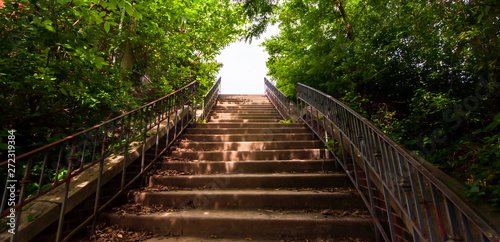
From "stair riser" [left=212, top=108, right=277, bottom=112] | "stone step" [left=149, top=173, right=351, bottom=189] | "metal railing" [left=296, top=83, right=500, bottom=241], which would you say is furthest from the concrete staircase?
"stair riser" [left=212, top=108, right=277, bottom=112]

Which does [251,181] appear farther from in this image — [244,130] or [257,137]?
[244,130]

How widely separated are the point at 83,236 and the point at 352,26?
598cm

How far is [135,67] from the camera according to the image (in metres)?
6.05

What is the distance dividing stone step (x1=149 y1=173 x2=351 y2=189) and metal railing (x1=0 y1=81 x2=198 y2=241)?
567 millimetres

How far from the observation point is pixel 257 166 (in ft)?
11.4

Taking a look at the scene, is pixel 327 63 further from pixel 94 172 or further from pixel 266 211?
pixel 94 172

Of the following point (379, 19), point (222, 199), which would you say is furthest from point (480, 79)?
point (222, 199)

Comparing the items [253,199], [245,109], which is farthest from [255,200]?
[245,109]

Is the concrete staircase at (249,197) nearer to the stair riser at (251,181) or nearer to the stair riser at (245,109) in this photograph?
the stair riser at (251,181)

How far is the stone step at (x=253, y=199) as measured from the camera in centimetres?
263

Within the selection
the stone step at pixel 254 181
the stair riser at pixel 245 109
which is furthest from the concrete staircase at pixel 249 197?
the stair riser at pixel 245 109

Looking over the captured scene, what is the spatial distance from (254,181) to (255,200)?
1.31 feet

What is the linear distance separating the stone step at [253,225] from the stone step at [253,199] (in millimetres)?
204

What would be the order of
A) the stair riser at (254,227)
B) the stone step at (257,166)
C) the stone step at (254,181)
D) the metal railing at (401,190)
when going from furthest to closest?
the stone step at (257,166) → the stone step at (254,181) → the stair riser at (254,227) → the metal railing at (401,190)
